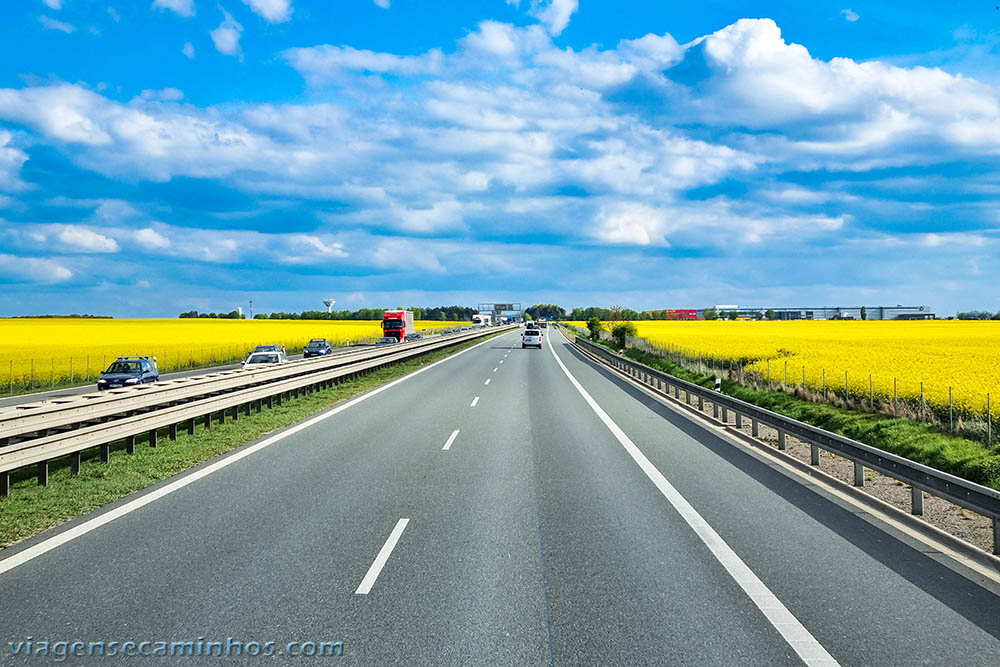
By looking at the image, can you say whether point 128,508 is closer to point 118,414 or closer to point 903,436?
point 118,414

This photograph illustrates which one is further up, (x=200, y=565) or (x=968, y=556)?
(x=200, y=565)

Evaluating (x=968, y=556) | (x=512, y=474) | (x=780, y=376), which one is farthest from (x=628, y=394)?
(x=968, y=556)

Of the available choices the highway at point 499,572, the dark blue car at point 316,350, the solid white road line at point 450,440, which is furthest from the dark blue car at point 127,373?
the dark blue car at point 316,350

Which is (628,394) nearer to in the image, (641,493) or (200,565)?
(641,493)

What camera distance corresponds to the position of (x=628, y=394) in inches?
876

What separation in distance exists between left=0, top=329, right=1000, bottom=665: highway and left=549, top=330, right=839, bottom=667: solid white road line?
0.02 m

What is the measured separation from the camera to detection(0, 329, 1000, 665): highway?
448 centimetres

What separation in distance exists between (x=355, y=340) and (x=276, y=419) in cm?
5582

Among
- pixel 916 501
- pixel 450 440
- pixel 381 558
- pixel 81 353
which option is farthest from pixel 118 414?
pixel 81 353

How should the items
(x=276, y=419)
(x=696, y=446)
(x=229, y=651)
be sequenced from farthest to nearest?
(x=276, y=419) → (x=696, y=446) → (x=229, y=651)

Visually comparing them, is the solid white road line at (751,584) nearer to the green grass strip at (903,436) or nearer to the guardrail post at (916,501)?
the guardrail post at (916,501)

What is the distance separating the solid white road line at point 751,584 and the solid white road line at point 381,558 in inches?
115

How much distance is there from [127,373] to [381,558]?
66.4 ft

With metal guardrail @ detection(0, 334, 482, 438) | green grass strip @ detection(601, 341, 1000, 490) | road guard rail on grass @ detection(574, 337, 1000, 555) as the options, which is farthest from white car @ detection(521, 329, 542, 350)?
road guard rail on grass @ detection(574, 337, 1000, 555)
